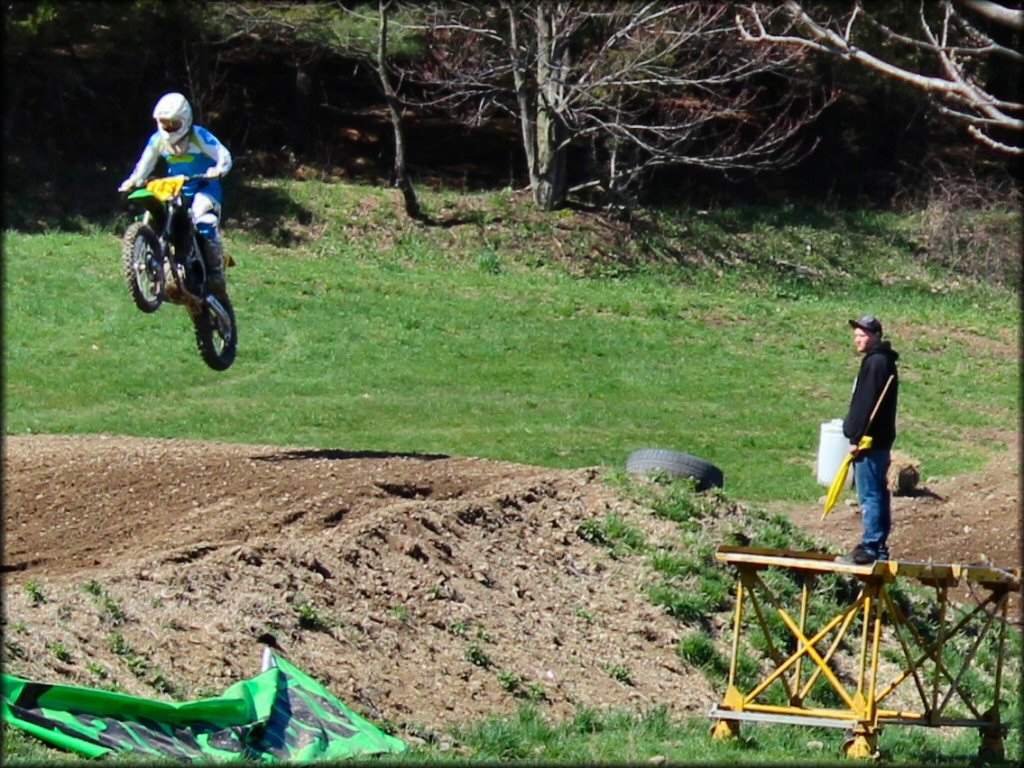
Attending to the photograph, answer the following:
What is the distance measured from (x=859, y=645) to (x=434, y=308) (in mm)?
12724

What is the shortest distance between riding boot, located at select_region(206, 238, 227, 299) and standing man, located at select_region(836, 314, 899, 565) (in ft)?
17.6

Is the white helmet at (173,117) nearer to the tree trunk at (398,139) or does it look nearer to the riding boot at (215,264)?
the riding boot at (215,264)

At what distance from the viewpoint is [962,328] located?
26.6 m

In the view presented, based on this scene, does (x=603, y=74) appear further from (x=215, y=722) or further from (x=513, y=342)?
(x=215, y=722)

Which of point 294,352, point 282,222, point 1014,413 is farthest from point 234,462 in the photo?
point 282,222

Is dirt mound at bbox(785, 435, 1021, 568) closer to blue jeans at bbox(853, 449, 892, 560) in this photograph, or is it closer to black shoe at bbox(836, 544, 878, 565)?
blue jeans at bbox(853, 449, 892, 560)

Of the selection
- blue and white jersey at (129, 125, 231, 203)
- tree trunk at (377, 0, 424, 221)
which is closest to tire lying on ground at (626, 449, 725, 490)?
blue and white jersey at (129, 125, 231, 203)

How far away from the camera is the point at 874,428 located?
1107cm

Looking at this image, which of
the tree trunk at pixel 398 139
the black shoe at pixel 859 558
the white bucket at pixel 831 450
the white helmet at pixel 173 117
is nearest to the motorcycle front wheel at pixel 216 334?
the white helmet at pixel 173 117

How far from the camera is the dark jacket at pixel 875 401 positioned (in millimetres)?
10992

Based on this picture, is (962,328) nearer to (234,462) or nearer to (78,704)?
(234,462)

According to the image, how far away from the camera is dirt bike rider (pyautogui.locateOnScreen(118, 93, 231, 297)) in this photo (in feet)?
43.7

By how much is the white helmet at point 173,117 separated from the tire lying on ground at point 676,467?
4921mm

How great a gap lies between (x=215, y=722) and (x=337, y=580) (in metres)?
2.75
